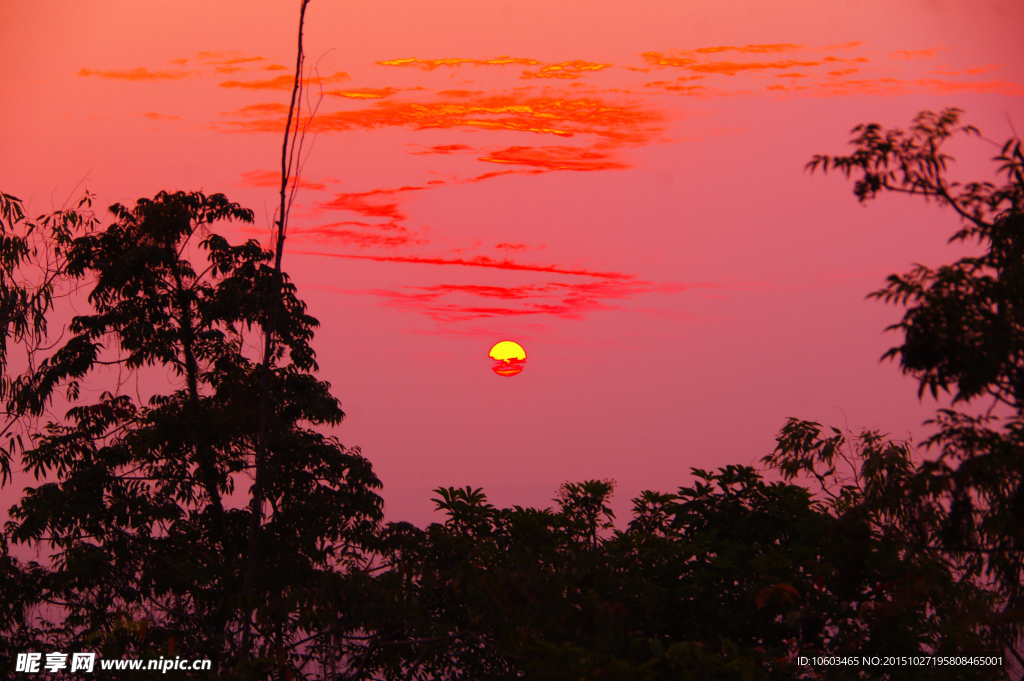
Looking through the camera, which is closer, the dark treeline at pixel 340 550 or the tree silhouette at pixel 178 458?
the dark treeline at pixel 340 550

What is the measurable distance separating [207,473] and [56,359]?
8.35ft

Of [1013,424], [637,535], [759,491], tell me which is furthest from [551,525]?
[1013,424]

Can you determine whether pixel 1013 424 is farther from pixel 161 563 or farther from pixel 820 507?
pixel 161 563

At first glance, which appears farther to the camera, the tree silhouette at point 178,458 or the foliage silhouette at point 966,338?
the tree silhouette at point 178,458

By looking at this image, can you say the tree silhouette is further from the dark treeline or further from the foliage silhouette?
the foliage silhouette

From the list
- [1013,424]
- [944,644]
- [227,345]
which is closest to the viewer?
[1013,424]

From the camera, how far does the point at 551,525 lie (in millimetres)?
10594

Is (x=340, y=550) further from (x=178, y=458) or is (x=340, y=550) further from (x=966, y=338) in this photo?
(x=966, y=338)

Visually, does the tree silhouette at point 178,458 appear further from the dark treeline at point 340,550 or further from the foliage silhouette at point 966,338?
the foliage silhouette at point 966,338

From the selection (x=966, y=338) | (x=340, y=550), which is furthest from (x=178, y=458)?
(x=966, y=338)

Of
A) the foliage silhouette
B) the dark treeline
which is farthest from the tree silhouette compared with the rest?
the foliage silhouette

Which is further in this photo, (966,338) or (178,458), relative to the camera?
(178,458)

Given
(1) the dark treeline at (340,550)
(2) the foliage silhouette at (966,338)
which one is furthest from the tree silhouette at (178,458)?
(2) the foliage silhouette at (966,338)

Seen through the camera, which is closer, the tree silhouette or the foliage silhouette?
the foliage silhouette
